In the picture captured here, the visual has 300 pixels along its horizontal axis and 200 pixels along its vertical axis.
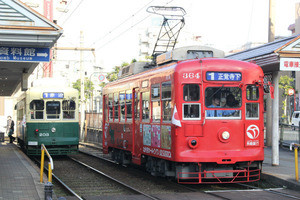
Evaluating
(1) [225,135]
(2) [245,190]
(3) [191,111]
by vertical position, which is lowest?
(2) [245,190]

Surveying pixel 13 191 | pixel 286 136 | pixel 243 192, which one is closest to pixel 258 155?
pixel 243 192

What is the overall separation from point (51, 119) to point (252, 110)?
1091 centimetres

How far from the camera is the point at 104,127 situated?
19.5 m

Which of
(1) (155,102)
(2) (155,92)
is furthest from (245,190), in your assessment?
(2) (155,92)

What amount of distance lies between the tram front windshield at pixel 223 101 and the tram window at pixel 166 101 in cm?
97

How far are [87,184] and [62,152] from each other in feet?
25.4

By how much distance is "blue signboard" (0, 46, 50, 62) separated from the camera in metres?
13.6

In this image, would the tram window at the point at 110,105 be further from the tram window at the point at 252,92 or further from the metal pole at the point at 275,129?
the tram window at the point at 252,92

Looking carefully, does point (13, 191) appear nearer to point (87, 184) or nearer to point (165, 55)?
point (87, 184)

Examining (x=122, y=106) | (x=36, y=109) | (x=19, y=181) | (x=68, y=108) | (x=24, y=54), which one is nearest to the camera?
(x=19, y=181)

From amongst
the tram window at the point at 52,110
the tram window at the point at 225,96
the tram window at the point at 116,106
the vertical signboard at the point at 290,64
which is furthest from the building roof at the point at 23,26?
the tram window at the point at 52,110

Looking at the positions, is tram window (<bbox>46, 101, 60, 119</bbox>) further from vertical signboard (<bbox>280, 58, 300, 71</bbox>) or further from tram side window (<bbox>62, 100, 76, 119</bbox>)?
vertical signboard (<bbox>280, 58, 300, 71</bbox>)

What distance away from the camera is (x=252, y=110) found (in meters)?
12.0

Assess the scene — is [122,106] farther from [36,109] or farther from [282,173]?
[282,173]
